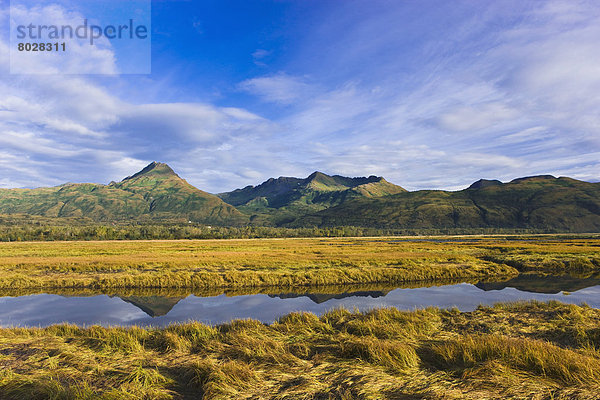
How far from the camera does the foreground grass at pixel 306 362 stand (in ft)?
22.1

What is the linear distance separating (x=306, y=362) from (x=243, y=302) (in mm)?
14771

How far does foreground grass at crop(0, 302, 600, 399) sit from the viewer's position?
22.1ft

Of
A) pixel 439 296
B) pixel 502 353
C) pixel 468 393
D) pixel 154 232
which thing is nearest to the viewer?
pixel 468 393

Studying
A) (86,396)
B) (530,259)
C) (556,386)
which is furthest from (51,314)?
(530,259)

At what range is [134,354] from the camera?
976cm

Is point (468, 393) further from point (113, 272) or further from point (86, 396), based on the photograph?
point (113, 272)

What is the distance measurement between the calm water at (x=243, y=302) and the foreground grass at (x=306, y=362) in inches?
229

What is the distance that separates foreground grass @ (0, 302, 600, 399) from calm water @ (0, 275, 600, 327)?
5.80 metres

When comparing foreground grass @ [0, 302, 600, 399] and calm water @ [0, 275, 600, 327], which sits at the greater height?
foreground grass @ [0, 302, 600, 399]

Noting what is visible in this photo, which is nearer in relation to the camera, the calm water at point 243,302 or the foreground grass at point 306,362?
the foreground grass at point 306,362

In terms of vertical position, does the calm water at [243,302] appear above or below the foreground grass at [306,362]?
below

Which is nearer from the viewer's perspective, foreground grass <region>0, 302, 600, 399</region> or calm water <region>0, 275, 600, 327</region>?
→ foreground grass <region>0, 302, 600, 399</region>

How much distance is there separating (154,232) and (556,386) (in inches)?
6030

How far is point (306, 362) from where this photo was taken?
8.64 metres
